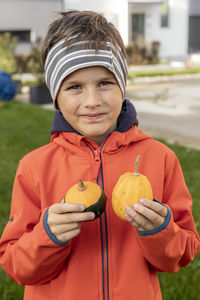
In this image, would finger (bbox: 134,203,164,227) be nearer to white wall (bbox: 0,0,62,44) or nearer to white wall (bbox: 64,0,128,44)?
white wall (bbox: 64,0,128,44)

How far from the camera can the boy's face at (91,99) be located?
1763 mm

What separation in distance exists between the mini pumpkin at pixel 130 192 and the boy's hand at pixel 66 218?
13 cm

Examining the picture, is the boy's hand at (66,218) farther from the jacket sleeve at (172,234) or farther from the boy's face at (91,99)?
the boy's face at (91,99)

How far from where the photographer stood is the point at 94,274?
5.84ft

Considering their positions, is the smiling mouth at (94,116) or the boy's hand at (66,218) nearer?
the boy's hand at (66,218)

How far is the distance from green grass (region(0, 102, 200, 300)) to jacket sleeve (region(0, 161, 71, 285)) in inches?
54.7

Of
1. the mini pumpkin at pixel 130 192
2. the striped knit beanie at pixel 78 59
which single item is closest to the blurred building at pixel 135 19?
the striped knit beanie at pixel 78 59

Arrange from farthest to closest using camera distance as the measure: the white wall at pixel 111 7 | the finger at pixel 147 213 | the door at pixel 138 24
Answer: the door at pixel 138 24 → the white wall at pixel 111 7 → the finger at pixel 147 213

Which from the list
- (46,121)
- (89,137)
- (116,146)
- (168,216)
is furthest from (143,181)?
(46,121)

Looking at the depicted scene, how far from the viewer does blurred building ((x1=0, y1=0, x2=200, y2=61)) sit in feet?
79.6

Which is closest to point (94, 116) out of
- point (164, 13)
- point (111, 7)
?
point (111, 7)

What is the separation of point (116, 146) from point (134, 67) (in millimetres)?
21861

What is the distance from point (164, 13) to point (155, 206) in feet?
98.2

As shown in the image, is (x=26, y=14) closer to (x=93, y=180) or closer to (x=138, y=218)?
(x=93, y=180)
